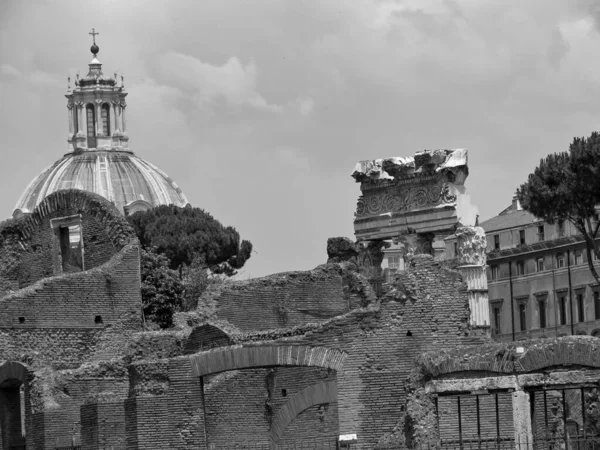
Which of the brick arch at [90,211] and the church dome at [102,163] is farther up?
the church dome at [102,163]

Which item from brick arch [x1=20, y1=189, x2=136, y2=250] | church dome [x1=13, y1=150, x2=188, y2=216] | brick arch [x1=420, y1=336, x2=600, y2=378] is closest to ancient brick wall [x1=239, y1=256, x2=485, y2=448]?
brick arch [x1=420, y1=336, x2=600, y2=378]

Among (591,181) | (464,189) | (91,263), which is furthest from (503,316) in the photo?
(91,263)

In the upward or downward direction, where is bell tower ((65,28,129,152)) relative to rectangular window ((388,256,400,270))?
upward

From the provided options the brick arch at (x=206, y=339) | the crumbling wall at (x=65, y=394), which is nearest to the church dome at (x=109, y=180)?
the crumbling wall at (x=65, y=394)

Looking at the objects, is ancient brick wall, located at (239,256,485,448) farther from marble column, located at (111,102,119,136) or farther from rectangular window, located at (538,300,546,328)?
marble column, located at (111,102,119,136)

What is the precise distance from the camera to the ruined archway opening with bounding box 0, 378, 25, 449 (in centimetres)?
3622

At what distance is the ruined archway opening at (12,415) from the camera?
119ft

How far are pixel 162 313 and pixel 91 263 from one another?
6.22 metres

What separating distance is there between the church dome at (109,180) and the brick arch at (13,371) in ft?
236

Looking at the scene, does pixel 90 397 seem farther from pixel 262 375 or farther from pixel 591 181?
pixel 591 181

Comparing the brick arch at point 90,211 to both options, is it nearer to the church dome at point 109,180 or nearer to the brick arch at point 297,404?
the brick arch at point 297,404

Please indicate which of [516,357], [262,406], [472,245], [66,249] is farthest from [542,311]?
[516,357]

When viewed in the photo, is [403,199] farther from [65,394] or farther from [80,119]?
[80,119]

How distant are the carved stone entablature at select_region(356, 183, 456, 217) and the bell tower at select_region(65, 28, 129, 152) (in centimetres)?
5077
